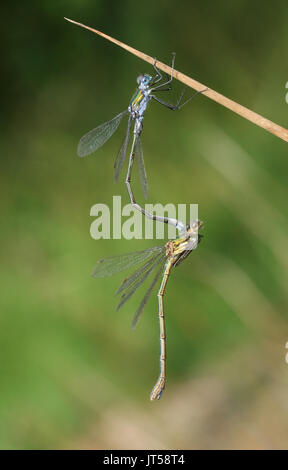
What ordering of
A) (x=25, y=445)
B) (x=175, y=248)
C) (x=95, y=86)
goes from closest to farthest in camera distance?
(x=175, y=248), (x=25, y=445), (x=95, y=86)

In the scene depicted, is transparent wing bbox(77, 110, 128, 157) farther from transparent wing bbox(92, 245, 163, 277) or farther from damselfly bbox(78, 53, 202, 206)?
transparent wing bbox(92, 245, 163, 277)

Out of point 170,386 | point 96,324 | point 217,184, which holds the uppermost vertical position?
point 217,184

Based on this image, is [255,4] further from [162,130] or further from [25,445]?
[25,445]

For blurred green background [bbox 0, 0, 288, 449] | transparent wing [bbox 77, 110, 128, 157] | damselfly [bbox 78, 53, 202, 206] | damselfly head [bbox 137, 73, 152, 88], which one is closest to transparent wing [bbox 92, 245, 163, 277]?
damselfly [bbox 78, 53, 202, 206]

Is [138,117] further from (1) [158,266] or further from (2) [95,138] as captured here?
(1) [158,266]

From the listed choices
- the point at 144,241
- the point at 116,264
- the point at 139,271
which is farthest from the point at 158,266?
the point at 144,241

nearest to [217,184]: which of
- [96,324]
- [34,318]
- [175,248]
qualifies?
[96,324]

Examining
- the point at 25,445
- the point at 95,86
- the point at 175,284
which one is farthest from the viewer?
the point at 95,86

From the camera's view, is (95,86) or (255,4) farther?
(95,86)
